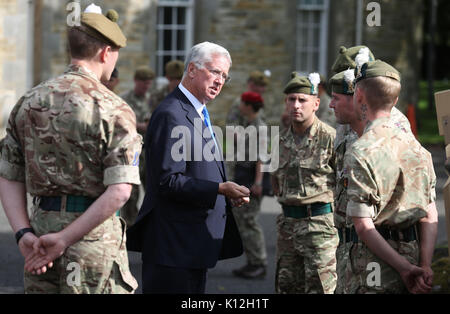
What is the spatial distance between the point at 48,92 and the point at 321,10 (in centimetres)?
1824

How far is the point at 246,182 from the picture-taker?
30.7 ft

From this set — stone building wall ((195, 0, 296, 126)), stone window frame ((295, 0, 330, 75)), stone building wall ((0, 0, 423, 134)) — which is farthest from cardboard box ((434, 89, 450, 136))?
stone window frame ((295, 0, 330, 75))

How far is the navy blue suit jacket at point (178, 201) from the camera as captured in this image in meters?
4.86

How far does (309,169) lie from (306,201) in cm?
25

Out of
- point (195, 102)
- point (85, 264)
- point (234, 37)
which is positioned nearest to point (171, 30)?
point (234, 37)

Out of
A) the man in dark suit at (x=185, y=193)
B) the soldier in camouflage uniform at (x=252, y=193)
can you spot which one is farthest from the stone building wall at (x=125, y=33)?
the man in dark suit at (x=185, y=193)

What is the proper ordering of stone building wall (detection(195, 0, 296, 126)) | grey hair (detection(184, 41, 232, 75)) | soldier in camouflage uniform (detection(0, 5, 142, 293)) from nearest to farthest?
soldier in camouflage uniform (detection(0, 5, 142, 293)), grey hair (detection(184, 41, 232, 75)), stone building wall (detection(195, 0, 296, 126))

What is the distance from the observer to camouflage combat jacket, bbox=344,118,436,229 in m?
4.25

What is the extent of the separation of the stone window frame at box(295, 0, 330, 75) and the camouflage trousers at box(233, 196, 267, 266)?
12.9m

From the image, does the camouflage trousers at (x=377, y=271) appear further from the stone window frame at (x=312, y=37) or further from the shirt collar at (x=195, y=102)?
the stone window frame at (x=312, y=37)

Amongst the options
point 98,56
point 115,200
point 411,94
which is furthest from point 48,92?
point 411,94

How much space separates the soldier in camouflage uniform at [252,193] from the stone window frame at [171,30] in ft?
35.1

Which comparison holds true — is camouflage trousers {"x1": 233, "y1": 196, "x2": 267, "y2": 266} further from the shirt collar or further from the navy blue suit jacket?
the shirt collar

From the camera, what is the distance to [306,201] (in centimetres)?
639
